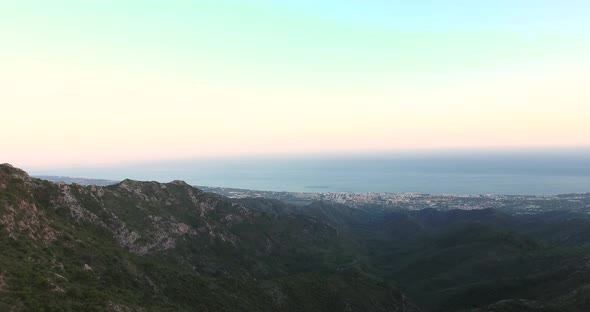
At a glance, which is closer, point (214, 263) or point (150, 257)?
point (150, 257)

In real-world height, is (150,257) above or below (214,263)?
above

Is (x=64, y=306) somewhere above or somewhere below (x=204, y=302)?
above

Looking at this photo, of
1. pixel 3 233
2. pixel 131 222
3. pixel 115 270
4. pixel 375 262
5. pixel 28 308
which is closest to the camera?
pixel 28 308

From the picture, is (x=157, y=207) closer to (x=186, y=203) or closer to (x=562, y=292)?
(x=186, y=203)

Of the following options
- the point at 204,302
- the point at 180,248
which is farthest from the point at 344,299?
the point at 180,248

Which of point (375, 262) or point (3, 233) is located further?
point (375, 262)
